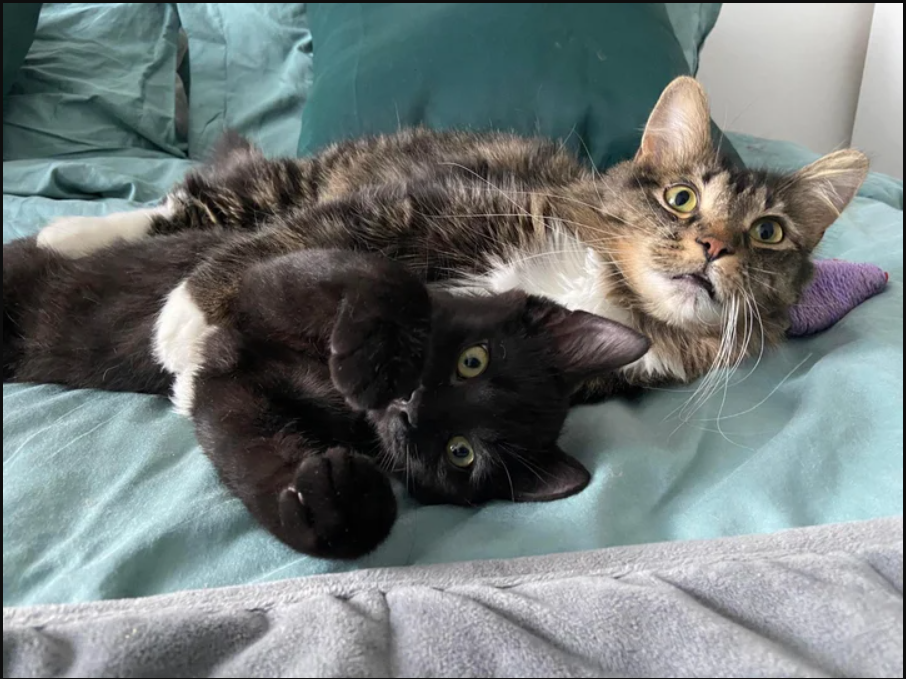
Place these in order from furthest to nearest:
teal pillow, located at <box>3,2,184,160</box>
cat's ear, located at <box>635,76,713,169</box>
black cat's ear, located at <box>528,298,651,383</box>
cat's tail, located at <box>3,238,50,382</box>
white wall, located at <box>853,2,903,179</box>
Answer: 1. white wall, located at <box>853,2,903,179</box>
2. teal pillow, located at <box>3,2,184,160</box>
3. cat's ear, located at <box>635,76,713,169</box>
4. cat's tail, located at <box>3,238,50,382</box>
5. black cat's ear, located at <box>528,298,651,383</box>

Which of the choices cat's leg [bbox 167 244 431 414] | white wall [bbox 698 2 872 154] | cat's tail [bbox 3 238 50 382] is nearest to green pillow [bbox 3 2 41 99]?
cat's tail [bbox 3 238 50 382]

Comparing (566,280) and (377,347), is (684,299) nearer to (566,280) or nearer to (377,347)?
(566,280)

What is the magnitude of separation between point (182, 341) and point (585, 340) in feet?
2.45

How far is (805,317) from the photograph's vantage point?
1507 mm

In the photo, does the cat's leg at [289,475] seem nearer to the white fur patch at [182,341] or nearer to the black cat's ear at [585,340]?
the white fur patch at [182,341]

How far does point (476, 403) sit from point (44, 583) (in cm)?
62

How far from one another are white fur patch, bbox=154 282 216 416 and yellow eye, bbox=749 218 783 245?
1085 mm

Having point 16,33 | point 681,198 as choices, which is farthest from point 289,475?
point 16,33

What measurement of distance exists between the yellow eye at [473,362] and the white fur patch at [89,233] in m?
0.93

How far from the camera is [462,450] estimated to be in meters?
1.10

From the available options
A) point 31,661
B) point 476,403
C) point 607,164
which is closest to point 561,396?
point 476,403

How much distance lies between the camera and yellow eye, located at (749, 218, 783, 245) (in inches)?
54.6

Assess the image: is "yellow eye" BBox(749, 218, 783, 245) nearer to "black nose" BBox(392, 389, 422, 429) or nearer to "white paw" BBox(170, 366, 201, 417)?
"black nose" BBox(392, 389, 422, 429)

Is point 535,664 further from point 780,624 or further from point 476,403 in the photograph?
point 476,403
